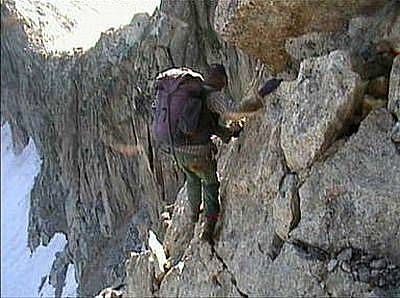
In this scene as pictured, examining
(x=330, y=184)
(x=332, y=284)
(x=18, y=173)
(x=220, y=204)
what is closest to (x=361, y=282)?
(x=332, y=284)

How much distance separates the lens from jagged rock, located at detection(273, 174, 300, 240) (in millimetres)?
7529

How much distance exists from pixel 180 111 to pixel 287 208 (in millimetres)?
1777

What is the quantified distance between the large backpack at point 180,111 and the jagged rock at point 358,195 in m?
1.70

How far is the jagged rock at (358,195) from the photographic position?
682 cm

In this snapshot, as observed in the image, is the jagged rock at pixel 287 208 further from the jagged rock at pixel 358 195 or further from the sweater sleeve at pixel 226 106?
the sweater sleeve at pixel 226 106

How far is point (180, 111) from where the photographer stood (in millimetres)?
8445

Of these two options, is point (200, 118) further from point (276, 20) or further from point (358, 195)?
point (358, 195)

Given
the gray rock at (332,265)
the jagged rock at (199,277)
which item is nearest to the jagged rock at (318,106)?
the gray rock at (332,265)

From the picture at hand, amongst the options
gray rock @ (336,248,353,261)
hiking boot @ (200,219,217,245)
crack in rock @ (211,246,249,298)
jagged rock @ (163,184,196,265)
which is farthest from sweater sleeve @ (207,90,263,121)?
gray rock @ (336,248,353,261)

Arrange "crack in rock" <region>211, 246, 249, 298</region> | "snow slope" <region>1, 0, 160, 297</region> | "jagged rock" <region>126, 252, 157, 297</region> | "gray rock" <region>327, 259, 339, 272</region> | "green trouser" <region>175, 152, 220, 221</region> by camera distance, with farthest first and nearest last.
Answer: "snow slope" <region>1, 0, 160, 297</region>
"jagged rock" <region>126, 252, 157, 297</region>
"green trouser" <region>175, 152, 220, 221</region>
"crack in rock" <region>211, 246, 249, 298</region>
"gray rock" <region>327, 259, 339, 272</region>

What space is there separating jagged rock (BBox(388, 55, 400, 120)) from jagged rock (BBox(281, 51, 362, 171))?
320mm

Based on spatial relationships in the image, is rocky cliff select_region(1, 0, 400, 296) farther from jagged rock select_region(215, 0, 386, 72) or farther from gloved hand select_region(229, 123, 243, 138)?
gloved hand select_region(229, 123, 243, 138)

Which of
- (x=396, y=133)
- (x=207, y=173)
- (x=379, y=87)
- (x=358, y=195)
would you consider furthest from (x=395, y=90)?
(x=207, y=173)

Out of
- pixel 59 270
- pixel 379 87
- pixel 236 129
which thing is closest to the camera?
pixel 379 87
